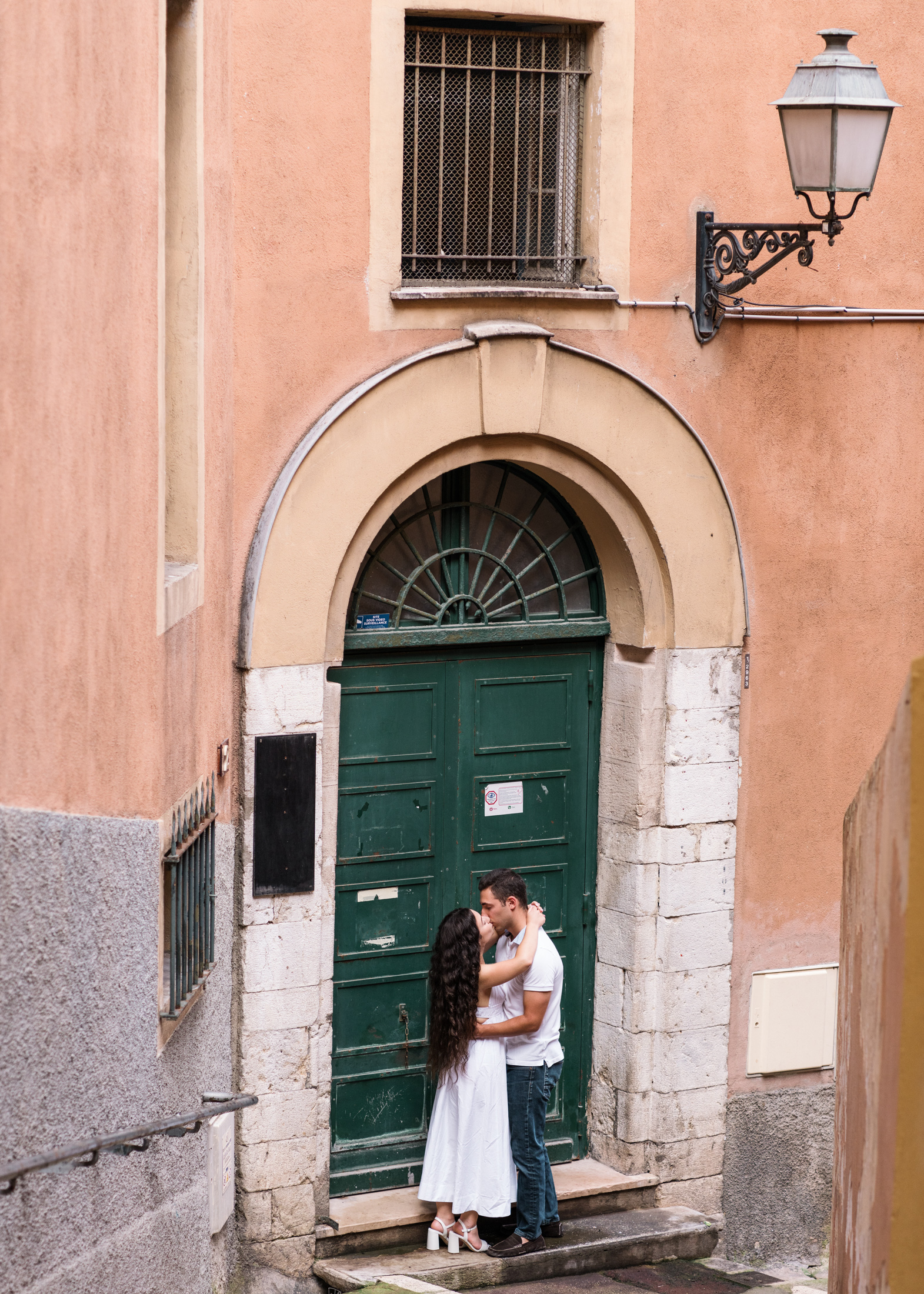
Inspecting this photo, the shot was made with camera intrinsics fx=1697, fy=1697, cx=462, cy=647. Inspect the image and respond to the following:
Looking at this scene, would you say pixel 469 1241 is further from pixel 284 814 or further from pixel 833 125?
pixel 833 125

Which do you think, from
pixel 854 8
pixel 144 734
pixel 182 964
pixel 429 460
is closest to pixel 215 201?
pixel 429 460

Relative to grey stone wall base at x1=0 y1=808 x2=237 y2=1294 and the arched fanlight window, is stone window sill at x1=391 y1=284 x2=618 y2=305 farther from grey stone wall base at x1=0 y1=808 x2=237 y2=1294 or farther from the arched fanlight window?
grey stone wall base at x1=0 y1=808 x2=237 y2=1294

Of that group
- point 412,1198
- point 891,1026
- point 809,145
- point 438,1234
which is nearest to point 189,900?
point 438,1234

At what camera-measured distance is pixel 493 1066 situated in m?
7.12

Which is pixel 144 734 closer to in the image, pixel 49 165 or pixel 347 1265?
pixel 49 165

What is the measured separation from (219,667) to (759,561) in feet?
8.71

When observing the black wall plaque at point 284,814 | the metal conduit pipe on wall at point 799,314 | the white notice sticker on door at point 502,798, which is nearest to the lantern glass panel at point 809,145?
the metal conduit pipe on wall at point 799,314

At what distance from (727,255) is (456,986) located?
338 centimetres

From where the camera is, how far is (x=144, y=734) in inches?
210

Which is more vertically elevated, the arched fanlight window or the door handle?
the arched fanlight window

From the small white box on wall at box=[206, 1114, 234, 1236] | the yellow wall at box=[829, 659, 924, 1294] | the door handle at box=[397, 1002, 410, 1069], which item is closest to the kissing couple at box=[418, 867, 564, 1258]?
the door handle at box=[397, 1002, 410, 1069]

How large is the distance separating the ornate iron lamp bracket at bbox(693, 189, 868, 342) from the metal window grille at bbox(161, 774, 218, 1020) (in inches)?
119

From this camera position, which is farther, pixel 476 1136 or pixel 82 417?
pixel 476 1136

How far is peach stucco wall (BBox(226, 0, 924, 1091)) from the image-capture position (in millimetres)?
6793
